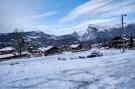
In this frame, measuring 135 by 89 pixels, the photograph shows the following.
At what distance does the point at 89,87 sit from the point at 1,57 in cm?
7733

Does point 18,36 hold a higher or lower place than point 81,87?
higher

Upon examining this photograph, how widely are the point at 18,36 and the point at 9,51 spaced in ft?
40.1

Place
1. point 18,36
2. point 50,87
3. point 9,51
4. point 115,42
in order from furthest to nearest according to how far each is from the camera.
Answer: point 115,42
point 9,51
point 18,36
point 50,87

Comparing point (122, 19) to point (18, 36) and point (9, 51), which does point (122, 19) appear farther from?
point (9, 51)

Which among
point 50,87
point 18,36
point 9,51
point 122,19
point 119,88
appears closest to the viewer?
point 119,88

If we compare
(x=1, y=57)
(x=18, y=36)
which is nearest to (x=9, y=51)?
(x=18, y=36)

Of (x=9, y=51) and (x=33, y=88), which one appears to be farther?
(x=9, y=51)

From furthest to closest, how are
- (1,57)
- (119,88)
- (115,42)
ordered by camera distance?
1. (115,42)
2. (1,57)
3. (119,88)

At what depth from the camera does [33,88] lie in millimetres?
15539

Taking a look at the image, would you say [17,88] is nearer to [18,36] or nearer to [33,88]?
[33,88]

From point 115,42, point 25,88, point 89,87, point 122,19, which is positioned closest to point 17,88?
point 25,88

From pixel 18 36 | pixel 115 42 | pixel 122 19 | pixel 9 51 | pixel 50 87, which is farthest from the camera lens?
pixel 115 42

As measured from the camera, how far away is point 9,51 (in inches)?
4144

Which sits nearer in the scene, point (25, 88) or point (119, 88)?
point (119, 88)
